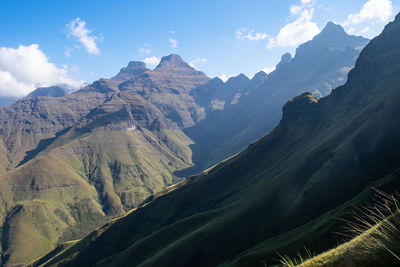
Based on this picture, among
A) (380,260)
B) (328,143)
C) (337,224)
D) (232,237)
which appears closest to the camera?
(380,260)

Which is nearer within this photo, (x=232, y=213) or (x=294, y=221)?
(x=294, y=221)

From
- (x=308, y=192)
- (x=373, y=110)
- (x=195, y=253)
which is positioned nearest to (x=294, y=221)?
(x=308, y=192)

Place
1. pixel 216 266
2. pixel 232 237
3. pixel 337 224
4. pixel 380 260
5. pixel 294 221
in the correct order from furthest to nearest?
1. pixel 232 237
2. pixel 294 221
3. pixel 216 266
4. pixel 337 224
5. pixel 380 260

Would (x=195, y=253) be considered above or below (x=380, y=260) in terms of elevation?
below

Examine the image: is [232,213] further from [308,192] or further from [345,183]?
[345,183]

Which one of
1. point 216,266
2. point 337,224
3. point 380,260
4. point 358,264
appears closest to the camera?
point 380,260

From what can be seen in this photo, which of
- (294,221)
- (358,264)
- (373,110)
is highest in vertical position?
(358,264)

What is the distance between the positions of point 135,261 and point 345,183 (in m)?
133

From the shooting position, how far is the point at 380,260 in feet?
42.2

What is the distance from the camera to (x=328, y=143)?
636ft

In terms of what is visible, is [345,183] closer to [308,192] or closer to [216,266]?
[308,192]

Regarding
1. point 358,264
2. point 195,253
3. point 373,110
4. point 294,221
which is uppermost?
point 358,264

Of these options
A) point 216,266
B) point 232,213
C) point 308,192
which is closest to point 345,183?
point 308,192

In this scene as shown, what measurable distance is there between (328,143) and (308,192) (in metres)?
60.2
